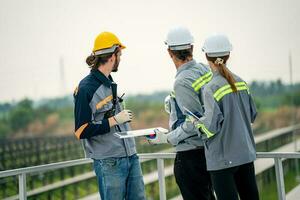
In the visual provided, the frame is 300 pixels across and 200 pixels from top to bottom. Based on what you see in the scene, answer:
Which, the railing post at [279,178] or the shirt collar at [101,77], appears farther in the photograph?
the railing post at [279,178]

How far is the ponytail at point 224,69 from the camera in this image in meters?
2.76

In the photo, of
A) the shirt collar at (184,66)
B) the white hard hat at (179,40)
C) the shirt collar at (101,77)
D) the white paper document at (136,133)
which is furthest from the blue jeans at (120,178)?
the white hard hat at (179,40)

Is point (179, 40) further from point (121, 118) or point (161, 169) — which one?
point (161, 169)

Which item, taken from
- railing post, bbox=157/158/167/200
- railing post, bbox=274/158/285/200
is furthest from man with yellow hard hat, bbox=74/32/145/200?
railing post, bbox=274/158/285/200

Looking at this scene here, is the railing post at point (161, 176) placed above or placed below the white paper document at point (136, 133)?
below

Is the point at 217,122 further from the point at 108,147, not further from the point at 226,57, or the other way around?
the point at 108,147

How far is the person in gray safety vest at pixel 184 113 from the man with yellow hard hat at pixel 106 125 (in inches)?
8.1

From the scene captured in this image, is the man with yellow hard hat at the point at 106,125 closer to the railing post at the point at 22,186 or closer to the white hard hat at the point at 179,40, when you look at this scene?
the white hard hat at the point at 179,40

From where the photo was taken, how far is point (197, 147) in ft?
9.83

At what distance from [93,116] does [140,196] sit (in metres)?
0.54

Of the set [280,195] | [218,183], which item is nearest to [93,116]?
[218,183]

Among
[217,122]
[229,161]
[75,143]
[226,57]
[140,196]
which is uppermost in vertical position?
[226,57]

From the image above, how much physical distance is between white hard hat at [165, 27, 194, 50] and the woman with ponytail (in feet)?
0.79

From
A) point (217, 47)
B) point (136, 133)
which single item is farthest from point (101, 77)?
point (217, 47)
